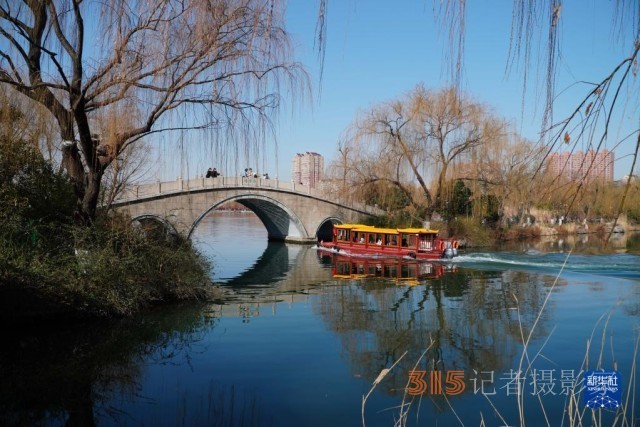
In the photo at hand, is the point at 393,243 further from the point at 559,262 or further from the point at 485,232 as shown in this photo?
the point at 485,232

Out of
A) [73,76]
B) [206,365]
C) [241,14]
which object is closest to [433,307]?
[206,365]

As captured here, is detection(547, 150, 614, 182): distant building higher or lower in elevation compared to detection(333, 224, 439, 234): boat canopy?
higher

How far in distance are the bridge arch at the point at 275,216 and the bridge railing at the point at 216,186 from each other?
80 cm

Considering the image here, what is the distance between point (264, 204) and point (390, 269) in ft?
39.0

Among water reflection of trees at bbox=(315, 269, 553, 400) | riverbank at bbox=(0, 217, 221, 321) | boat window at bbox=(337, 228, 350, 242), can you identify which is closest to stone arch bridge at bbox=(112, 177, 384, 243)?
boat window at bbox=(337, 228, 350, 242)

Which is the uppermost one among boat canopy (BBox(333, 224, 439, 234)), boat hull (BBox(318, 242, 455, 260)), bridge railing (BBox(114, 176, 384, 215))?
bridge railing (BBox(114, 176, 384, 215))

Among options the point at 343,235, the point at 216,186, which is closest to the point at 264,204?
the point at 216,186

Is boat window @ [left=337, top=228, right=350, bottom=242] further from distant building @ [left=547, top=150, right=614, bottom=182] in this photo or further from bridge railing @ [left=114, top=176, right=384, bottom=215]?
distant building @ [left=547, top=150, right=614, bottom=182]

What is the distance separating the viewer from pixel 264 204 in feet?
89.9

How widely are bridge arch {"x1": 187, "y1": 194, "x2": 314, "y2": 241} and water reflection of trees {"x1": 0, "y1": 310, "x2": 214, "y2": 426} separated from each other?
1622 centimetres

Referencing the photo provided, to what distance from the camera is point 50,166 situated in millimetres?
9656

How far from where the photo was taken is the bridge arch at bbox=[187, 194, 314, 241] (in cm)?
2550

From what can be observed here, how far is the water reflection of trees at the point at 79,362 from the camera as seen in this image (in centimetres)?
507

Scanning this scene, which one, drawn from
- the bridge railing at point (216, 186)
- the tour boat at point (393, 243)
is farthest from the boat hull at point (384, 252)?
the bridge railing at point (216, 186)
